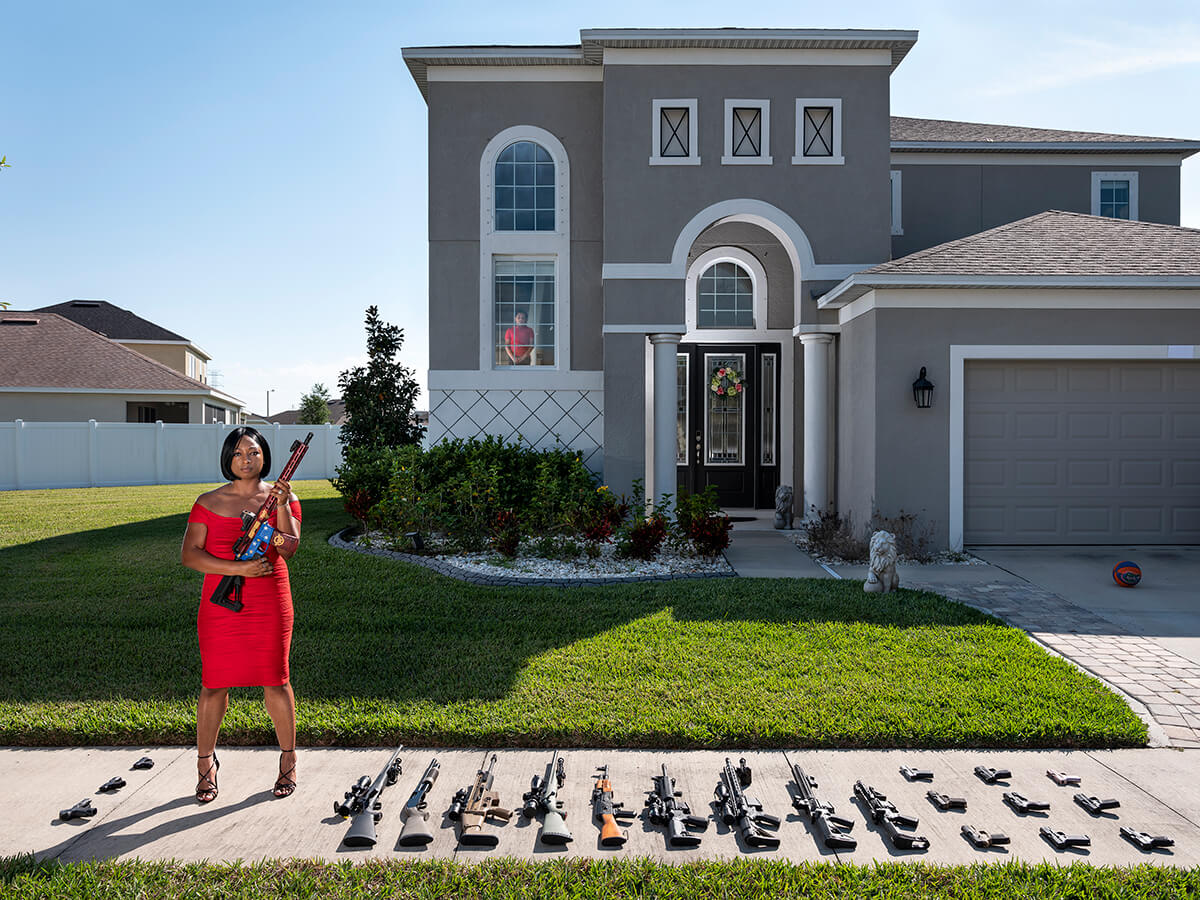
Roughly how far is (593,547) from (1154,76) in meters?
9.32

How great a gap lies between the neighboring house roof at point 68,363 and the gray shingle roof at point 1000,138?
23.0 m

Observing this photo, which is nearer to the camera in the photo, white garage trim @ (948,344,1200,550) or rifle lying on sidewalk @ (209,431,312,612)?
rifle lying on sidewalk @ (209,431,312,612)

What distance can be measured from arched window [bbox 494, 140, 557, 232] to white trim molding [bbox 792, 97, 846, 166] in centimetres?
375

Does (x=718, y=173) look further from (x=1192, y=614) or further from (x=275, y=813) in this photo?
(x=275, y=813)

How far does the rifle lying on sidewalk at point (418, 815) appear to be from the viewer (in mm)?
3381

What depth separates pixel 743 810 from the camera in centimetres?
359

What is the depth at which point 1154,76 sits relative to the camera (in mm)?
10031

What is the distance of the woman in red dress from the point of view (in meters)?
3.68

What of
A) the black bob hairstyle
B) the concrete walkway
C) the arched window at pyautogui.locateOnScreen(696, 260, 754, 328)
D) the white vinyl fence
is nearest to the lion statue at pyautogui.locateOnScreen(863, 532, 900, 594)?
the concrete walkway

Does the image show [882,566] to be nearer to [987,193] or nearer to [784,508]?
[784,508]

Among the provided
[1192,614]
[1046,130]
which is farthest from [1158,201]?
[1192,614]

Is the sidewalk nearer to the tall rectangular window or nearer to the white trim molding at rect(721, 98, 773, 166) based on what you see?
the tall rectangular window

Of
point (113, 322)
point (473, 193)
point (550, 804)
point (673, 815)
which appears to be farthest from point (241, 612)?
point (113, 322)

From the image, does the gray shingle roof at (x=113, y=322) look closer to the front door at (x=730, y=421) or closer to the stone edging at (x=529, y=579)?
the front door at (x=730, y=421)
